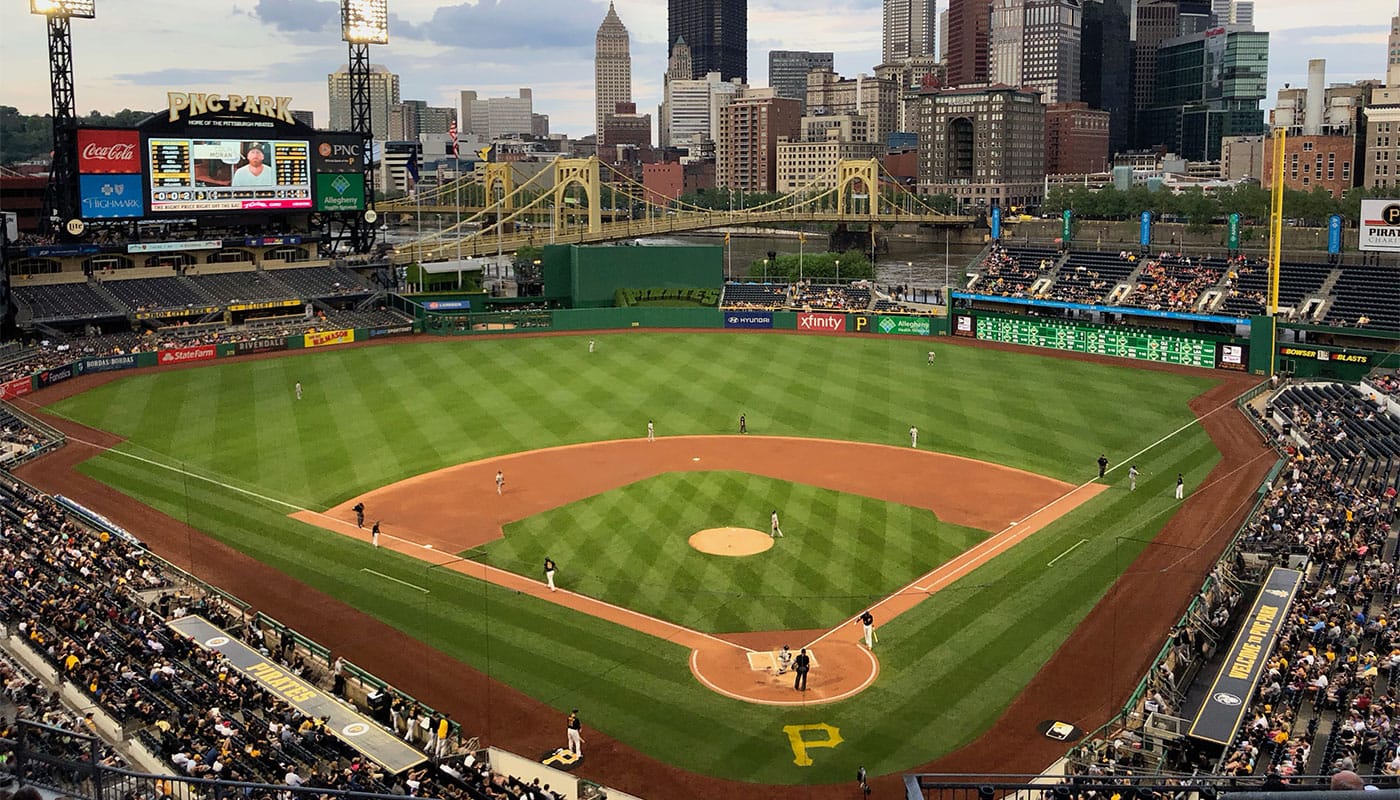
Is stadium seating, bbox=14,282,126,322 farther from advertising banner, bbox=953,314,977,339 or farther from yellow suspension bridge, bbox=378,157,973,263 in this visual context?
advertising banner, bbox=953,314,977,339

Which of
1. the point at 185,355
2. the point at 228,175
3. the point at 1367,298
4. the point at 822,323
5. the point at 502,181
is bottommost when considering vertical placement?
the point at 185,355

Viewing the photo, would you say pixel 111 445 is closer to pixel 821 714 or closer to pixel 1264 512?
pixel 821 714

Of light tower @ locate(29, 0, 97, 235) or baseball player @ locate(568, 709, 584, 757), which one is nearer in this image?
baseball player @ locate(568, 709, 584, 757)

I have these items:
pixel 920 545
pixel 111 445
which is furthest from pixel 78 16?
pixel 920 545

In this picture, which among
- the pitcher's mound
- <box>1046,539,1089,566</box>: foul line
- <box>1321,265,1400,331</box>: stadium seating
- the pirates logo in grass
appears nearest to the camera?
the pirates logo in grass

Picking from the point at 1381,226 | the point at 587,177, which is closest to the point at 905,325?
the point at 1381,226

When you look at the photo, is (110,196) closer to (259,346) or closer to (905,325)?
(259,346)

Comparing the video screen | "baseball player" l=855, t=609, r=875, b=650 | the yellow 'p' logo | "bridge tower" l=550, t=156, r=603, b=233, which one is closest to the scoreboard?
"baseball player" l=855, t=609, r=875, b=650
